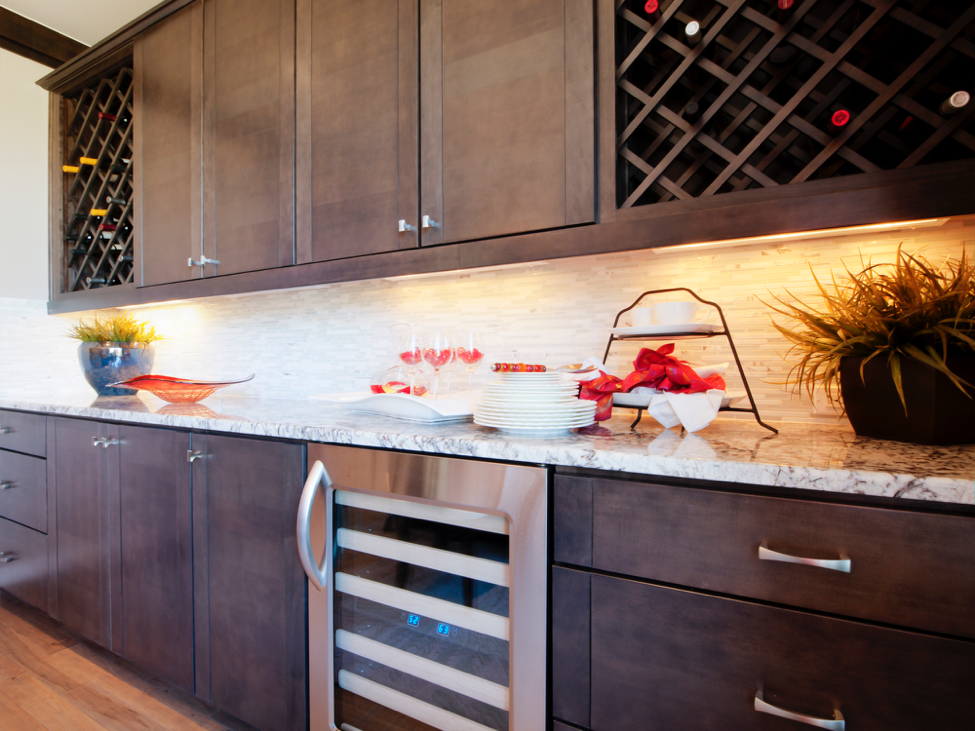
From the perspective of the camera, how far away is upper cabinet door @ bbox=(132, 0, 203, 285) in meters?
1.98

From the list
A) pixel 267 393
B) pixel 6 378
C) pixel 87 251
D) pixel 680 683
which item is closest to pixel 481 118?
pixel 680 683

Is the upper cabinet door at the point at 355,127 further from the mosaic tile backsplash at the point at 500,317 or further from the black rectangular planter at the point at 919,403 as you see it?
the black rectangular planter at the point at 919,403

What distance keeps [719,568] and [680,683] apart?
7.8 inches

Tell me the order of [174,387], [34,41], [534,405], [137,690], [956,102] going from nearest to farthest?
[956,102]
[534,405]
[137,690]
[174,387]
[34,41]

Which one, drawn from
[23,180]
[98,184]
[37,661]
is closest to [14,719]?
[37,661]

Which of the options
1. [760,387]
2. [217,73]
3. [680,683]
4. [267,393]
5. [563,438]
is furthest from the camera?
[267,393]

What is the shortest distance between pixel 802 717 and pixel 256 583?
118cm

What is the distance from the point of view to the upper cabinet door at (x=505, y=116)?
1194 mm

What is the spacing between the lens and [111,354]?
2.17 metres

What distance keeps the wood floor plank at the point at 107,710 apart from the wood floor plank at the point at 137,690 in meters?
0.01

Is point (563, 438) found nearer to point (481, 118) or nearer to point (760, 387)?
point (760, 387)

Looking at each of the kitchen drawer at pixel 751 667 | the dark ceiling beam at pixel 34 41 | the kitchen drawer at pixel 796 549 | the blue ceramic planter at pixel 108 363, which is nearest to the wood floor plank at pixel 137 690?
the blue ceramic planter at pixel 108 363

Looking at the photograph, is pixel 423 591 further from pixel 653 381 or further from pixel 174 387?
pixel 174 387

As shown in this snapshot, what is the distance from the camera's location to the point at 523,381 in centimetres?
104
